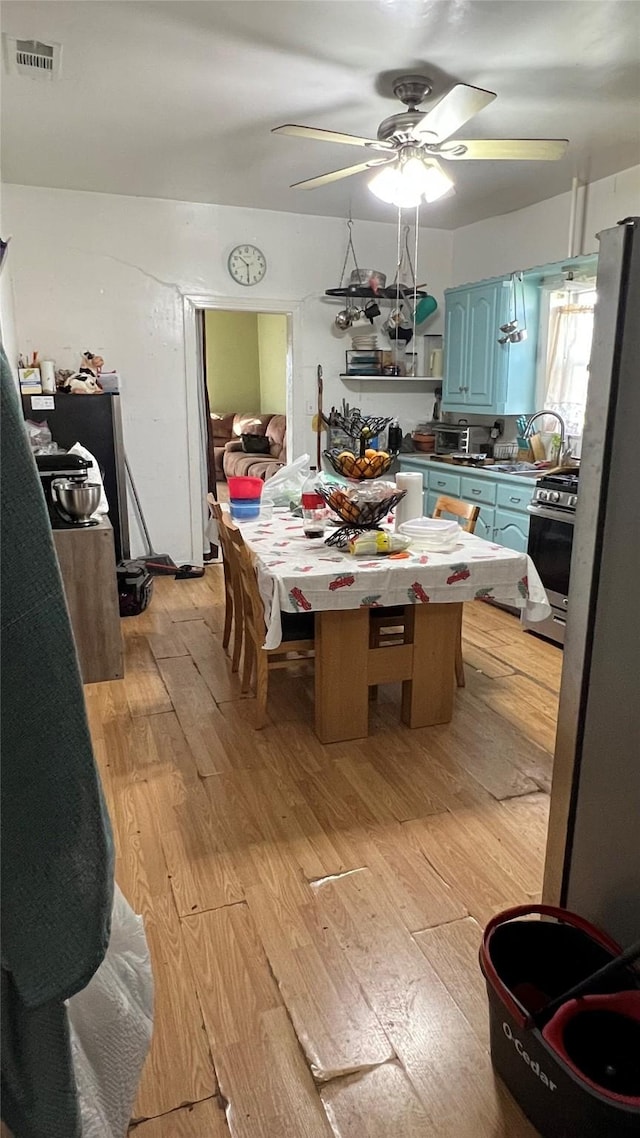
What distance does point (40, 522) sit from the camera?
0.63 metres

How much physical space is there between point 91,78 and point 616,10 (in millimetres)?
2026

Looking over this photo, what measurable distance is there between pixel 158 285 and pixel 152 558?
1.97 meters

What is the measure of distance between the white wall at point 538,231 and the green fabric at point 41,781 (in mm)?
4410

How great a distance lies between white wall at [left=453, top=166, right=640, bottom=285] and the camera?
4.06 meters

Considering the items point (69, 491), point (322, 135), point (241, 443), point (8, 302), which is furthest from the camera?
point (241, 443)

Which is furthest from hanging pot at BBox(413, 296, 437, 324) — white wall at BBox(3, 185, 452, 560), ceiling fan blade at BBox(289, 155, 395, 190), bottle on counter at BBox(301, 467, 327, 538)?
bottle on counter at BBox(301, 467, 327, 538)

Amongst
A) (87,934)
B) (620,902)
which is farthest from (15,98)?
(620,902)

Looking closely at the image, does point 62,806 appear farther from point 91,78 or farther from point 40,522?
point 91,78

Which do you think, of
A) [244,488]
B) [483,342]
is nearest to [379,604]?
[244,488]

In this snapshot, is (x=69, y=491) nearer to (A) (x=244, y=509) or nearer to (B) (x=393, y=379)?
(A) (x=244, y=509)

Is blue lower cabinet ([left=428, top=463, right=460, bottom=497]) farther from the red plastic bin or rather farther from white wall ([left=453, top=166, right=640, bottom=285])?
the red plastic bin

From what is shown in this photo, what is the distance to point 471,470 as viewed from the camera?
15.5 ft

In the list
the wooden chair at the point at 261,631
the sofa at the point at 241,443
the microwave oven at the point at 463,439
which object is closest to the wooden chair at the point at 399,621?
the wooden chair at the point at 261,631

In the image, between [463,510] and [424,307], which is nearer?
[463,510]
